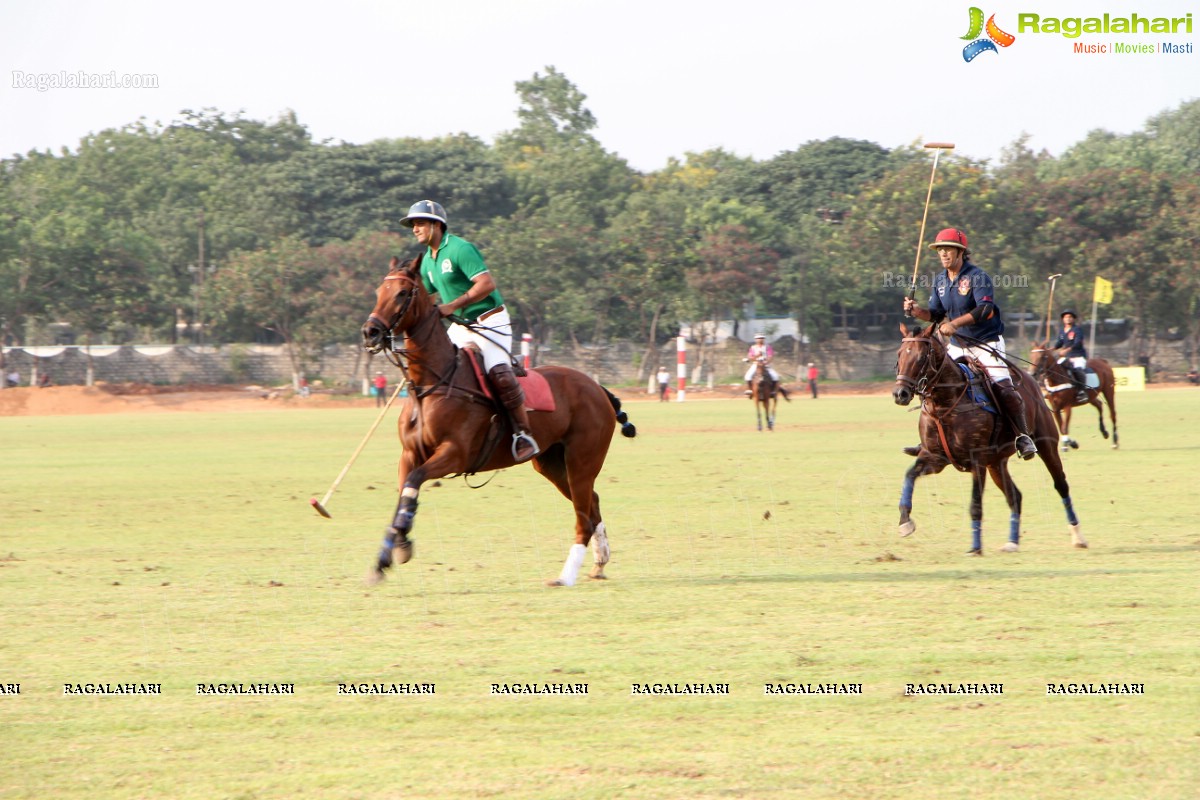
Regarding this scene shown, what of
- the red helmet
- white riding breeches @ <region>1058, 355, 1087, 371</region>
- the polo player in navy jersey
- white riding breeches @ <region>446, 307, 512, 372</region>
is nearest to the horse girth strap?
the polo player in navy jersey

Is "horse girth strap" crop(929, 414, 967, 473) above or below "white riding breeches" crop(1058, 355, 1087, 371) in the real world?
below

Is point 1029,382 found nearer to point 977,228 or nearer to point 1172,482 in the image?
point 1172,482

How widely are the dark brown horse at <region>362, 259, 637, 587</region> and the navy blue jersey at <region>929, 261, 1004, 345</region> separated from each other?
3.53 m

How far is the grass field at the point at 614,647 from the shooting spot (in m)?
5.11

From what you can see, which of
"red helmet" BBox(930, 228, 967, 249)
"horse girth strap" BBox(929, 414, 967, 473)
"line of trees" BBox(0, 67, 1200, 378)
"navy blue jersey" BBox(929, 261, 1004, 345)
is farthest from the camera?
"line of trees" BBox(0, 67, 1200, 378)

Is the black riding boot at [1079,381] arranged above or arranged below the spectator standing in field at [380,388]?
above

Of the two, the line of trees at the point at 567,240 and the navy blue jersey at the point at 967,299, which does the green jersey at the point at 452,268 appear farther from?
the line of trees at the point at 567,240

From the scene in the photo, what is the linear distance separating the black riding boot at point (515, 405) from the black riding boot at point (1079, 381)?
16.2 metres

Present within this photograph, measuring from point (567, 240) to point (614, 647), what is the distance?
57.2m

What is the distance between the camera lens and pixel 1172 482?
56.1 ft

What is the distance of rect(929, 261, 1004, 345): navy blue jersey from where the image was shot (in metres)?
11.6

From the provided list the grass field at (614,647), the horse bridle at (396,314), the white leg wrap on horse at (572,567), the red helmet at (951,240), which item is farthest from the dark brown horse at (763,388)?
the horse bridle at (396,314)

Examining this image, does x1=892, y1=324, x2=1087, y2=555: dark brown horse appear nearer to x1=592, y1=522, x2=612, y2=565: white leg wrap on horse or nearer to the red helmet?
the red helmet

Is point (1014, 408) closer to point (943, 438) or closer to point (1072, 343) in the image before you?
point (943, 438)
